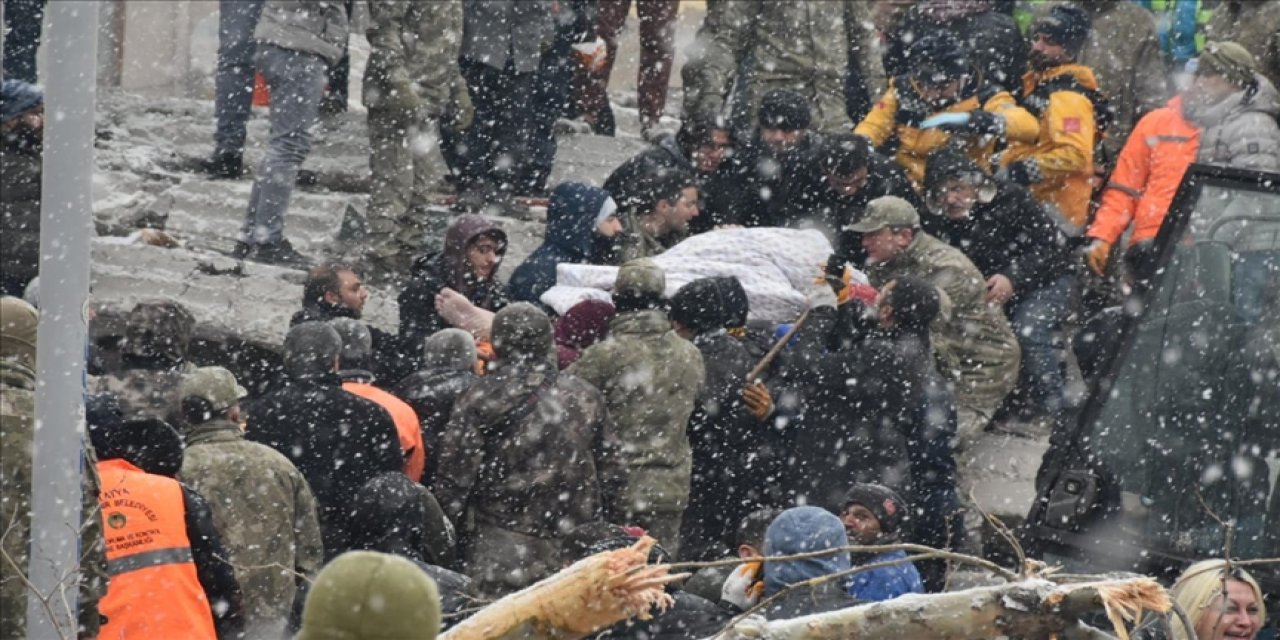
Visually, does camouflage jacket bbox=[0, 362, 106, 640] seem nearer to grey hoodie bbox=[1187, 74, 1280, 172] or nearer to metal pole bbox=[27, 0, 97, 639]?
metal pole bbox=[27, 0, 97, 639]

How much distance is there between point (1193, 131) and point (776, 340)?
2.45 meters

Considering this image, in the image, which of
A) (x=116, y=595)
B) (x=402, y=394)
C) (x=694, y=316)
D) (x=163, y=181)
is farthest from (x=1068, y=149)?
(x=116, y=595)

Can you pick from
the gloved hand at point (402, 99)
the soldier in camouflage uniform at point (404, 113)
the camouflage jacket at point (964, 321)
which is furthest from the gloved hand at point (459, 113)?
the camouflage jacket at point (964, 321)

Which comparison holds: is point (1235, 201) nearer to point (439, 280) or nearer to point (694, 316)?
point (694, 316)

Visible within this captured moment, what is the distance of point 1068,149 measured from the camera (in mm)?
10805

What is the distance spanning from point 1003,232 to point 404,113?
3001mm

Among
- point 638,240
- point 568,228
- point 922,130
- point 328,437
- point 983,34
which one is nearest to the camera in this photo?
point 328,437

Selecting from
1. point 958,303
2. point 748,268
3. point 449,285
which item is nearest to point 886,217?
point 958,303

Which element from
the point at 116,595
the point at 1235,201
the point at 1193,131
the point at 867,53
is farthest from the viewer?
the point at 867,53

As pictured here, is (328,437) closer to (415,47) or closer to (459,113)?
(415,47)

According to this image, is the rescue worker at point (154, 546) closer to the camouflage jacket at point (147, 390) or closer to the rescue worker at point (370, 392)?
the camouflage jacket at point (147, 390)

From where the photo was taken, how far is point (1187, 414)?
727cm

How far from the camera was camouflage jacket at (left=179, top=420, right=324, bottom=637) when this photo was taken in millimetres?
7172

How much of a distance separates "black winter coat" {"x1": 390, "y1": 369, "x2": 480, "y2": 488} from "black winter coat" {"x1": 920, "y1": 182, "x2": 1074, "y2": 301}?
2754 mm
